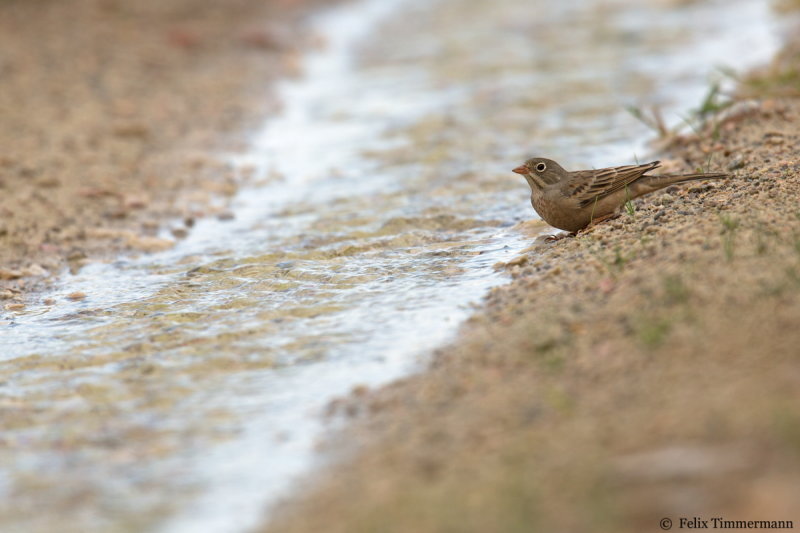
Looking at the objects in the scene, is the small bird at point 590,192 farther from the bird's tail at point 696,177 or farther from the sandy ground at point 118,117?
the sandy ground at point 118,117

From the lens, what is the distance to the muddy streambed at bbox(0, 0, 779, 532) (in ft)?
12.7

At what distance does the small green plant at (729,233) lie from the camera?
455cm

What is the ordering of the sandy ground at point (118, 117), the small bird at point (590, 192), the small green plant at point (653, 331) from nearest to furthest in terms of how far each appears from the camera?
the small green plant at point (653, 331)
the small bird at point (590, 192)
the sandy ground at point (118, 117)

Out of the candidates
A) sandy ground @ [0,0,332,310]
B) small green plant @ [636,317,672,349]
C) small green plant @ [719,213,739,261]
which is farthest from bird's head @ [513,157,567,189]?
sandy ground @ [0,0,332,310]

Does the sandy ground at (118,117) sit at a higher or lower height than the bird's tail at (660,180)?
higher

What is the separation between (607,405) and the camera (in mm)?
3688

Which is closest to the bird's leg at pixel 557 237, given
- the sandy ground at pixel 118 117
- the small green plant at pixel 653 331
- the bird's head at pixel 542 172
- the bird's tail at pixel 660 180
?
the bird's head at pixel 542 172

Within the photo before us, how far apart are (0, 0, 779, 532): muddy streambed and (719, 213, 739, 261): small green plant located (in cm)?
124

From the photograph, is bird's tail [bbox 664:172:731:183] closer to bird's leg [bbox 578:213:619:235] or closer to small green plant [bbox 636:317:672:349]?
bird's leg [bbox 578:213:619:235]

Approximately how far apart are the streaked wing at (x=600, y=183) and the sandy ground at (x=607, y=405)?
677mm

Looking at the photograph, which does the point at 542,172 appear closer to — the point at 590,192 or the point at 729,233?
the point at 590,192

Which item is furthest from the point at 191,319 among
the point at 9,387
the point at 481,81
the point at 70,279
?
the point at 481,81

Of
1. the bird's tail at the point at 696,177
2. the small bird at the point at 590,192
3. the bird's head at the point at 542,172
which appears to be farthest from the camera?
the bird's head at the point at 542,172

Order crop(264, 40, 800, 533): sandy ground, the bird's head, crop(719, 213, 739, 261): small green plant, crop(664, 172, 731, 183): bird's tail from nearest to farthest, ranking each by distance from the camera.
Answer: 1. crop(264, 40, 800, 533): sandy ground
2. crop(719, 213, 739, 261): small green plant
3. crop(664, 172, 731, 183): bird's tail
4. the bird's head
